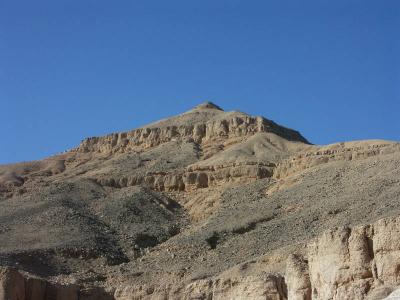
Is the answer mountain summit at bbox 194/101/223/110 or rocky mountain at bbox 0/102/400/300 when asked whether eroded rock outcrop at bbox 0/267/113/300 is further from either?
mountain summit at bbox 194/101/223/110

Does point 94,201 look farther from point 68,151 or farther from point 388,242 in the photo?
point 388,242

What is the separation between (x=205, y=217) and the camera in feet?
230

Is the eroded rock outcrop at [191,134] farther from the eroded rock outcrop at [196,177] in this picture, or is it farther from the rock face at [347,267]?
the rock face at [347,267]

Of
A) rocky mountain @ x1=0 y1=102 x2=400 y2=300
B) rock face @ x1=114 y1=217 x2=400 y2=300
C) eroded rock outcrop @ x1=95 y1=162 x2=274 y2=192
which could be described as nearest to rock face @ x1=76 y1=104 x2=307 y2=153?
rocky mountain @ x1=0 y1=102 x2=400 y2=300

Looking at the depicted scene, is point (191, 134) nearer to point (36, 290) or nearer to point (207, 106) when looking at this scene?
point (207, 106)

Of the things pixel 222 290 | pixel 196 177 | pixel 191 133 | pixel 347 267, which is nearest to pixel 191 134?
pixel 191 133

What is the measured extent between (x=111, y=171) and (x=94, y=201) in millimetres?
12446

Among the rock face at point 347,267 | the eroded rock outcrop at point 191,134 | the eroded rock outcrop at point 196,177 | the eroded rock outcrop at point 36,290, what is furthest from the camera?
the eroded rock outcrop at point 191,134

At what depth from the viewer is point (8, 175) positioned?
3767 inches

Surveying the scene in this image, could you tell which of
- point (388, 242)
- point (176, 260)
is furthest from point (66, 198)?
point (388, 242)

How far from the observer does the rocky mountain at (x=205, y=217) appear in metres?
30.1

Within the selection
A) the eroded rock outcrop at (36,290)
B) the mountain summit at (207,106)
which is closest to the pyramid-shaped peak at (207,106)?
the mountain summit at (207,106)

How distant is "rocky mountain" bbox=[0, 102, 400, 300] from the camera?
3006 centimetres

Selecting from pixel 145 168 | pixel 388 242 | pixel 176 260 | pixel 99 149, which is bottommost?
pixel 388 242
